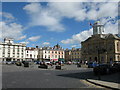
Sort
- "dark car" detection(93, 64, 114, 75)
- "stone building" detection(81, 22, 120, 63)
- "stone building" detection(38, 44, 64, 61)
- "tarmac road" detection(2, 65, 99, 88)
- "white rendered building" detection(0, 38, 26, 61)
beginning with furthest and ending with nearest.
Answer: "stone building" detection(38, 44, 64, 61) → "white rendered building" detection(0, 38, 26, 61) → "stone building" detection(81, 22, 120, 63) → "dark car" detection(93, 64, 114, 75) → "tarmac road" detection(2, 65, 99, 88)

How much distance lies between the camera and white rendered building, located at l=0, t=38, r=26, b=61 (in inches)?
3554

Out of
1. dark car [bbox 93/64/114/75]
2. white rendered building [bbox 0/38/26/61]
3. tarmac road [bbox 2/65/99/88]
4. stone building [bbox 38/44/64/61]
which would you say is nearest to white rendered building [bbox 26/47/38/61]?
stone building [bbox 38/44/64/61]

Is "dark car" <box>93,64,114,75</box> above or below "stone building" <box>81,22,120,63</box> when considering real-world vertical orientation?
below

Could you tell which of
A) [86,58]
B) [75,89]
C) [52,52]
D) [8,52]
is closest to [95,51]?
[86,58]

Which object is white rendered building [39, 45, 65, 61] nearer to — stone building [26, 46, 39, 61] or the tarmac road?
stone building [26, 46, 39, 61]

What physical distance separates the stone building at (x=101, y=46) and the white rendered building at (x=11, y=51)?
40.0 metres

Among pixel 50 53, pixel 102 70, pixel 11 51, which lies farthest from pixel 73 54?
pixel 102 70

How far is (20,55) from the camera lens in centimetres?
9525

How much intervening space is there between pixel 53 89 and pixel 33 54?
9455 centimetres

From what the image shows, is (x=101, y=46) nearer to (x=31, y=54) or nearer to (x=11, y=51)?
(x=31, y=54)

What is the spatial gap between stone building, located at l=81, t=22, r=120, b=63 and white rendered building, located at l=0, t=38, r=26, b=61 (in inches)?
1574

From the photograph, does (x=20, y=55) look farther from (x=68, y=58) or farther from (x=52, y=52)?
(x=68, y=58)

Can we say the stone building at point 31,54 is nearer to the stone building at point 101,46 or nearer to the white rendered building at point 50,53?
the white rendered building at point 50,53

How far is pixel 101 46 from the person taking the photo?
7400cm
